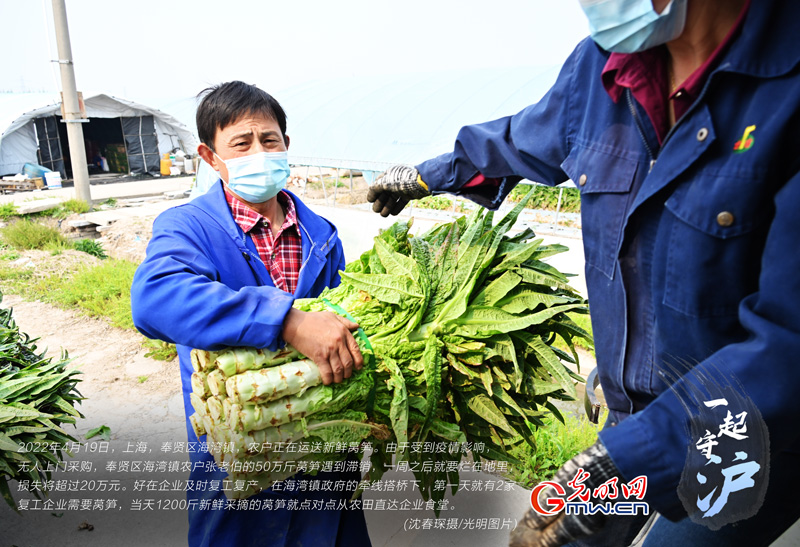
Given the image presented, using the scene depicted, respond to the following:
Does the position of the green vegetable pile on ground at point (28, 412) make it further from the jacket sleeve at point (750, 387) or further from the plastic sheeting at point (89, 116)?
the plastic sheeting at point (89, 116)

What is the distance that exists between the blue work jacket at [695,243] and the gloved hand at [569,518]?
Answer: 42 millimetres

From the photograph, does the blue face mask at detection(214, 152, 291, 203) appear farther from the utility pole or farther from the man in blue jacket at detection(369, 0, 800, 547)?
the utility pole

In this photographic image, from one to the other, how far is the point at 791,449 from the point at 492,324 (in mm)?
926

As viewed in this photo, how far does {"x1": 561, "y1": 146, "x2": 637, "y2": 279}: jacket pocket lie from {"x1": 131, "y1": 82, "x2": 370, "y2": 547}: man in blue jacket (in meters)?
0.82

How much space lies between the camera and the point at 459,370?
190 cm

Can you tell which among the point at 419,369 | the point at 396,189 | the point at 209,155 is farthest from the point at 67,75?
the point at 419,369

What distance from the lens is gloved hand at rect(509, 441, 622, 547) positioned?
48.9 inches

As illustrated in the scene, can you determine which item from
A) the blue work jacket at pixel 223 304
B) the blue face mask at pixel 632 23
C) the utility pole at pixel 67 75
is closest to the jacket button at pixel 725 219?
the blue face mask at pixel 632 23

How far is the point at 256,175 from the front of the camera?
2.20 metres

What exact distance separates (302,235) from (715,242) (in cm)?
158

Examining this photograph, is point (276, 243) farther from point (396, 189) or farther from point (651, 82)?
point (651, 82)

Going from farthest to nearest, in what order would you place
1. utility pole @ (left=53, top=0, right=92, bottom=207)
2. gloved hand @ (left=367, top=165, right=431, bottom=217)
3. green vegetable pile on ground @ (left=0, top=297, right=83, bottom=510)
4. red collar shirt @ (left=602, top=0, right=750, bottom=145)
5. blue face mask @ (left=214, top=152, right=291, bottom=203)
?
utility pole @ (left=53, top=0, right=92, bottom=207) → green vegetable pile on ground @ (left=0, top=297, right=83, bottom=510) → gloved hand @ (left=367, top=165, right=431, bottom=217) → blue face mask @ (left=214, top=152, right=291, bottom=203) → red collar shirt @ (left=602, top=0, right=750, bottom=145)

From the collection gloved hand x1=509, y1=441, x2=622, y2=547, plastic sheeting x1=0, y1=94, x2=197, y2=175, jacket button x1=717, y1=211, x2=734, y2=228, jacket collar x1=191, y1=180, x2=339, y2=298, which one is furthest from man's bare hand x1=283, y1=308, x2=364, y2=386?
plastic sheeting x1=0, y1=94, x2=197, y2=175

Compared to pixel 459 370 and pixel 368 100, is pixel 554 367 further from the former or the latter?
pixel 368 100
